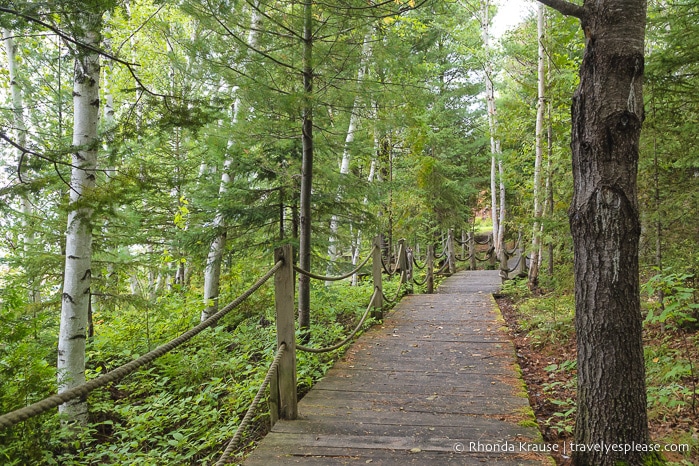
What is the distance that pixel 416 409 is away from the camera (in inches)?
142

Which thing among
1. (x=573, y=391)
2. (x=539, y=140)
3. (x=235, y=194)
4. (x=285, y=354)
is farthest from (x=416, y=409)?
(x=539, y=140)

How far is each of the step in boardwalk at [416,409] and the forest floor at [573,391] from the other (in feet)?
0.96

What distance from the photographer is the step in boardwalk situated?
111 inches

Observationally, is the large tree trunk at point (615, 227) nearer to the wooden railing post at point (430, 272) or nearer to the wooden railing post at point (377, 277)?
the wooden railing post at point (377, 277)

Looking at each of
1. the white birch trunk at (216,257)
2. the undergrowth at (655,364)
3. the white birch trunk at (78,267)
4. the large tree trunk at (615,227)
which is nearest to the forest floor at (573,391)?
the undergrowth at (655,364)

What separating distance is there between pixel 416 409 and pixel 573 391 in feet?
6.02

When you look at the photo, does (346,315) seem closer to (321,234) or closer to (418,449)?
(321,234)

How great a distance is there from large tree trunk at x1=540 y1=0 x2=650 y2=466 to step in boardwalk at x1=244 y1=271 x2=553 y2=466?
2.05 ft

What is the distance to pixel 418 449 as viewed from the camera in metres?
2.87

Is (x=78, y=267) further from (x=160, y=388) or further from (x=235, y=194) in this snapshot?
(x=235, y=194)

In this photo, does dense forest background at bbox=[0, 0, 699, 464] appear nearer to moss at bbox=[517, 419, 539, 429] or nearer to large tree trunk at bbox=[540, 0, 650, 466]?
moss at bbox=[517, 419, 539, 429]

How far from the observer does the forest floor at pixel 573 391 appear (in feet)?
10.2

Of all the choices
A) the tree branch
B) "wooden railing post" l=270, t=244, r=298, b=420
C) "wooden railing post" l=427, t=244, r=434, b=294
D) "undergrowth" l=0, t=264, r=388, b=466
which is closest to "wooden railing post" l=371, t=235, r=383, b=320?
"undergrowth" l=0, t=264, r=388, b=466

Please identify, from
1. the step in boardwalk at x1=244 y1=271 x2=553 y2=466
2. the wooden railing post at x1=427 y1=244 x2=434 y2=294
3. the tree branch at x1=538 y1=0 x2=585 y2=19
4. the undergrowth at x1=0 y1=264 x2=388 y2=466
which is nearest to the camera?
the tree branch at x1=538 y1=0 x2=585 y2=19
